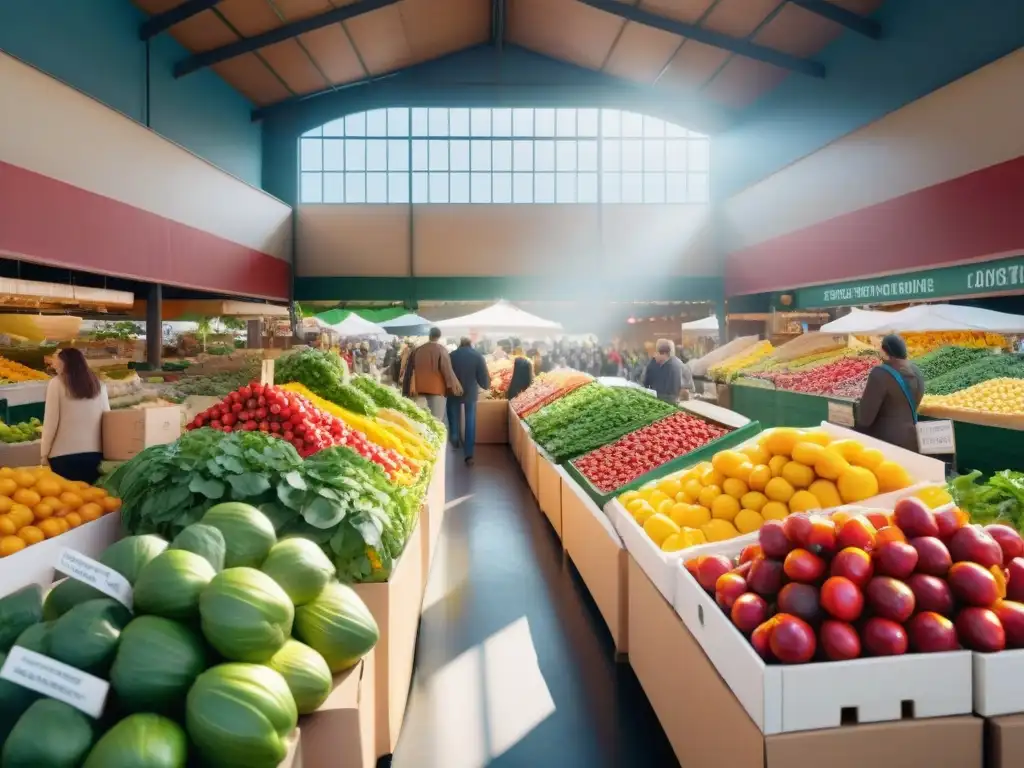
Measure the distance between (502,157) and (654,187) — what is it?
3326 millimetres

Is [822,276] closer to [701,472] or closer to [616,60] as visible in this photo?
[616,60]

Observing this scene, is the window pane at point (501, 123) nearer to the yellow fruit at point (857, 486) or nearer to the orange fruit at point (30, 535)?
the yellow fruit at point (857, 486)

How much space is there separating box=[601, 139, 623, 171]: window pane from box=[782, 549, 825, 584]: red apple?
49.3ft

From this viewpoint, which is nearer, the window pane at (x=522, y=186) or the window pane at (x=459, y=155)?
the window pane at (x=522, y=186)

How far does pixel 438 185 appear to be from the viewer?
16.1m

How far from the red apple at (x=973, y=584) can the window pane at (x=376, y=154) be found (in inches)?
612

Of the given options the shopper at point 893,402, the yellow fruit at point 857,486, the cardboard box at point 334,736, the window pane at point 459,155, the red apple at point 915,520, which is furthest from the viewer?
the window pane at point 459,155

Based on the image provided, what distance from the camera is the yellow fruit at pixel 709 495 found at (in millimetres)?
3205

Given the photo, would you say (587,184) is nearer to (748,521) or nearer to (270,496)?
(748,521)

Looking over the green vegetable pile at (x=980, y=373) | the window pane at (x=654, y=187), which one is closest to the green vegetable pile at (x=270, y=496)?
the green vegetable pile at (x=980, y=373)

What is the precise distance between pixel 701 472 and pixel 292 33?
11193mm

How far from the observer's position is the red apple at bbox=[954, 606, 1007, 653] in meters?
1.82

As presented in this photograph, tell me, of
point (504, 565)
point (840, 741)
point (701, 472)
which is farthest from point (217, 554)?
point (504, 565)

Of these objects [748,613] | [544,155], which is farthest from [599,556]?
[544,155]
